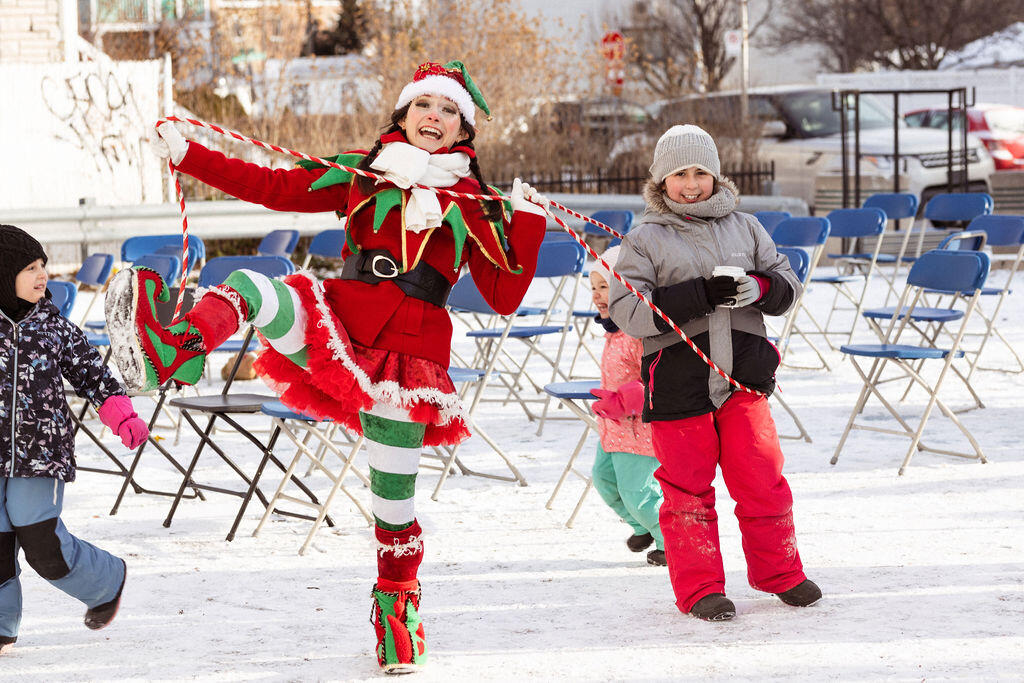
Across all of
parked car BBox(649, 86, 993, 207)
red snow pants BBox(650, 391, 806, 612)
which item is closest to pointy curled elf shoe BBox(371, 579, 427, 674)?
red snow pants BBox(650, 391, 806, 612)

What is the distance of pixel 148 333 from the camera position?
308 centimetres

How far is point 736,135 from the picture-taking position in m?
17.8

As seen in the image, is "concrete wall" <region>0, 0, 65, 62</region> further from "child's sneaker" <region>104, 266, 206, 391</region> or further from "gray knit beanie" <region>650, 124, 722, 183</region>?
"child's sneaker" <region>104, 266, 206, 391</region>

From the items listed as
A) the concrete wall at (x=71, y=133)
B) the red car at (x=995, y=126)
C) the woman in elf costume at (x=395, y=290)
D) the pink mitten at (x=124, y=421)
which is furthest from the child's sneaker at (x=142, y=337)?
the red car at (x=995, y=126)

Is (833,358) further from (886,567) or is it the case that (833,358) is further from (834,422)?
(886,567)

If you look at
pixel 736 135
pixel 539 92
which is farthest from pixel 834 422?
pixel 539 92

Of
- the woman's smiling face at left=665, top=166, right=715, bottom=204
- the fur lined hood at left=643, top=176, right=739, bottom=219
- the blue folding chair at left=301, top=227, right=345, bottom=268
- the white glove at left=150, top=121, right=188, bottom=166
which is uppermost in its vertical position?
the white glove at left=150, top=121, right=188, bottom=166

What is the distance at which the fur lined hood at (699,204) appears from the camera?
424 centimetres

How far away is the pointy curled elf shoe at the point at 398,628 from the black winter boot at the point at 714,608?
2.93ft

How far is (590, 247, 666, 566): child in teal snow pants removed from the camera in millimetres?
4734

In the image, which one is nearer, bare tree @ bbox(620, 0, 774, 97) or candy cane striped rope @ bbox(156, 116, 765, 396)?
candy cane striped rope @ bbox(156, 116, 765, 396)

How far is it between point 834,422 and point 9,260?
4752 millimetres

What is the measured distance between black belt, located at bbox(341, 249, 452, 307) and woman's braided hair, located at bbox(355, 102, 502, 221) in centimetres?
19

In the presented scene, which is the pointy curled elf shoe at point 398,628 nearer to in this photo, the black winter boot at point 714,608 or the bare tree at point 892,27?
the black winter boot at point 714,608
